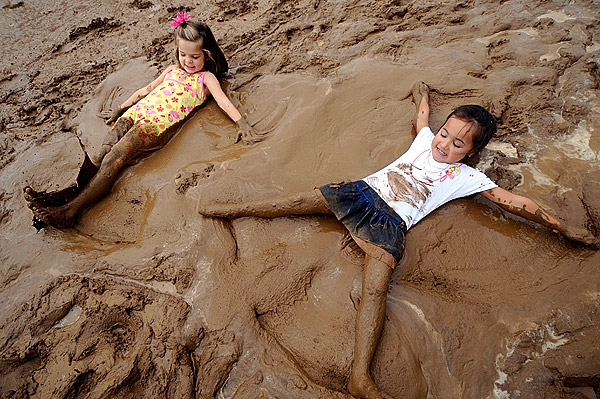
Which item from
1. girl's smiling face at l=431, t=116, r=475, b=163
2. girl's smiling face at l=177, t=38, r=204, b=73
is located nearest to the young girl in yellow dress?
girl's smiling face at l=177, t=38, r=204, b=73

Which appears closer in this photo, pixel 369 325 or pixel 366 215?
pixel 369 325

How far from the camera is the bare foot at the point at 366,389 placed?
1928 millimetres

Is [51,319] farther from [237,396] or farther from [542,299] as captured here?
[542,299]

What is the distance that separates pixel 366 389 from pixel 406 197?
123 centimetres

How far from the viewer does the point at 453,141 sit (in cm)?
248

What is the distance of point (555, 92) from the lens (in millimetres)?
3217

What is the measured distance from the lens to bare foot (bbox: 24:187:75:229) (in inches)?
94.6

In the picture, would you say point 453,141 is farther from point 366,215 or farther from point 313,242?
point 313,242

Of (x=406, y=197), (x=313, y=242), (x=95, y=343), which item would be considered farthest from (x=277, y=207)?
(x=95, y=343)

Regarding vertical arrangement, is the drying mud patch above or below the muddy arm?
above

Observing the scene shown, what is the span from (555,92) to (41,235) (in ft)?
13.8

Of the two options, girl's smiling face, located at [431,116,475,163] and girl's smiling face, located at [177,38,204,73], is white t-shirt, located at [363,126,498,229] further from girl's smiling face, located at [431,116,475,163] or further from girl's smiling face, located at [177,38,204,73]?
girl's smiling face, located at [177,38,204,73]

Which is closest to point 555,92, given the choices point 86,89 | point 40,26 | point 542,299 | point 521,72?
point 521,72

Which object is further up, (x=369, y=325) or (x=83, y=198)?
(x=83, y=198)
